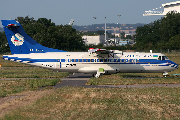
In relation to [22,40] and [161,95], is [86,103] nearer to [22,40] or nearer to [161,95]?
[161,95]

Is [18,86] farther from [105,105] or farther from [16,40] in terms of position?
[105,105]

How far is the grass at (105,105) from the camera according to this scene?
18.3 m

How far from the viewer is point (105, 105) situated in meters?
20.8

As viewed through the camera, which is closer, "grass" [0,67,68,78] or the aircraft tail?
the aircraft tail

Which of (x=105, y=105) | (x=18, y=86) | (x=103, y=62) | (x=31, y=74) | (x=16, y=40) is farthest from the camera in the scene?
(x=31, y=74)

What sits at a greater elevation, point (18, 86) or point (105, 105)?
point (18, 86)

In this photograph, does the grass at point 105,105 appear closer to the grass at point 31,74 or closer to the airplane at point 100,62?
the airplane at point 100,62

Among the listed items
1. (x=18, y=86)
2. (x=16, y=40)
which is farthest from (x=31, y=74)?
(x=18, y=86)

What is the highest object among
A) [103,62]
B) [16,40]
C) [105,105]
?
[16,40]

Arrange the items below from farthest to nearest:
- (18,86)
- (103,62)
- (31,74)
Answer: (31,74)
(103,62)
(18,86)

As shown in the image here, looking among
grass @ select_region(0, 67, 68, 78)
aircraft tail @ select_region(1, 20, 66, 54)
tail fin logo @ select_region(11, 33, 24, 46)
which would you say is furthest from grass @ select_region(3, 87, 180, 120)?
tail fin logo @ select_region(11, 33, 24, 46)

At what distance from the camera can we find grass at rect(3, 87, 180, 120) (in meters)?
18.3

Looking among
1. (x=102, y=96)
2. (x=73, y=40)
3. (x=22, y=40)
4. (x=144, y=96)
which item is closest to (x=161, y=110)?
(x=144, y=96)

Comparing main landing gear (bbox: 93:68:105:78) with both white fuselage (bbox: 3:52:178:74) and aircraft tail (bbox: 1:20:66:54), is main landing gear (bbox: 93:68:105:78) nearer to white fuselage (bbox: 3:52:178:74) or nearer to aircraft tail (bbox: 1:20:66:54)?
white fuselage (bbox: 3:52:178:74)
